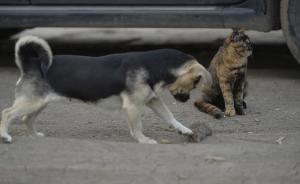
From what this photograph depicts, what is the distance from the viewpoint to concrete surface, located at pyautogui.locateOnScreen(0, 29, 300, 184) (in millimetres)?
5062

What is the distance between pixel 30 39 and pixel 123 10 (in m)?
2.11

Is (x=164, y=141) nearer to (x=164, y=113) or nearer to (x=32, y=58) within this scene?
(x=164, y=113)

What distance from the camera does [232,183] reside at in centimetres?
490

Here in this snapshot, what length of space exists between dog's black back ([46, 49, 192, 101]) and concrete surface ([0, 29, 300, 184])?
0.38 metres

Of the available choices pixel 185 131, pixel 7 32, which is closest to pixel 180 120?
pixel 185 131

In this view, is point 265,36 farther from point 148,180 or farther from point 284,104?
point 148,180

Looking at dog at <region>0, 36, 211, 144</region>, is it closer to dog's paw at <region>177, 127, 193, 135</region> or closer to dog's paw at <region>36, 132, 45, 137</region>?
dog's paw at <region>177, 127, 193, 135</region>

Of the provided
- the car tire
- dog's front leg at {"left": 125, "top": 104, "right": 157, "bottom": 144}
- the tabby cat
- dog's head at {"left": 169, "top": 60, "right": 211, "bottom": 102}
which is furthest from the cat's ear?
the car tire

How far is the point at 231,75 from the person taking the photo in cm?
693

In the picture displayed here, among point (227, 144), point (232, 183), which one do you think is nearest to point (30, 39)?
point (227, 144)

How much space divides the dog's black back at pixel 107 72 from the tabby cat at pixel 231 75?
1.02m

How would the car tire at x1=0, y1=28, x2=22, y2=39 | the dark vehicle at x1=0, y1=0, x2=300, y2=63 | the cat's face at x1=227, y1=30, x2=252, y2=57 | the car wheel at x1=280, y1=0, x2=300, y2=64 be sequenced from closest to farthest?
the cat's face at x1=227, y1=30, x2=252, y2=57 < the car wheel at x1=280, y1=0, x2=300, y2=64 < the dark vehicle at x1=0, y1=0, x2=300, y2=63 < the car tire at x1=0, y1=28, x2=22, y2=39

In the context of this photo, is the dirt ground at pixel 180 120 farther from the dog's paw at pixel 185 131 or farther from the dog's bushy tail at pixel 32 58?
the dog's bushy tail at pixel 32 58

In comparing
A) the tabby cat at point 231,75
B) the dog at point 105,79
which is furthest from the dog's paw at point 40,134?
the tabby cat at point 231,75
